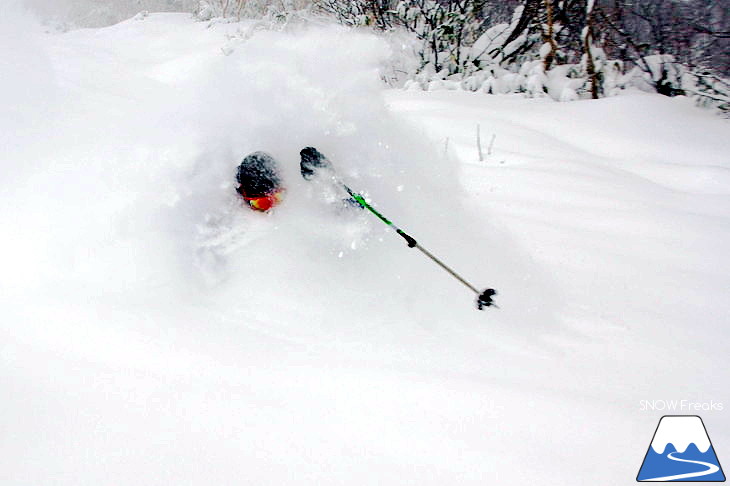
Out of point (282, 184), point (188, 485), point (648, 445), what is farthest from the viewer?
point (282, 184)

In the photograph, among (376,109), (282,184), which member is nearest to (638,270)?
(376,109)

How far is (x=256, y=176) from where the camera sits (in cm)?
353

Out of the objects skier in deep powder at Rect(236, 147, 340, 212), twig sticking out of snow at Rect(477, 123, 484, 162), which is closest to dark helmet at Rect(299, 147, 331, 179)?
skier in deep powder at Rect(236, 147, 340, 212)

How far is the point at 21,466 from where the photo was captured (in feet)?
7.04

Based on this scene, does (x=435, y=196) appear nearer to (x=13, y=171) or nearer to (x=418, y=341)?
(x=418, y=341)

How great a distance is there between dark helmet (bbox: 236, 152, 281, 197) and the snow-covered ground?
291 mm

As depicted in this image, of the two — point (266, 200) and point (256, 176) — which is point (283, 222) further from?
point (256, 176)

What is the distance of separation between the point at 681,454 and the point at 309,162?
2728 mm

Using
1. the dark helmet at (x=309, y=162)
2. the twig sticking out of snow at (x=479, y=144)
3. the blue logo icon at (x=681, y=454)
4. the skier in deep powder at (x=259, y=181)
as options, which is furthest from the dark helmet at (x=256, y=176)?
the twig sticking out of snow at (x=479, y=144)

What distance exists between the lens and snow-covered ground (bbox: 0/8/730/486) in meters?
2.25

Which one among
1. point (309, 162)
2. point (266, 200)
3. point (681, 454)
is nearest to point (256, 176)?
point (266, 200)

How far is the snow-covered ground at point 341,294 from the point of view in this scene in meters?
2.25

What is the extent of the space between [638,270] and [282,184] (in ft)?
9.12

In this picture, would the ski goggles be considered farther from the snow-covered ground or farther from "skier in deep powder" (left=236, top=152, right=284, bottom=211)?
the snow-covered ground
